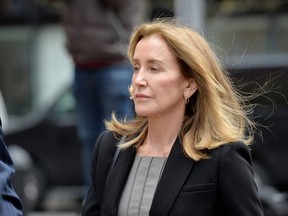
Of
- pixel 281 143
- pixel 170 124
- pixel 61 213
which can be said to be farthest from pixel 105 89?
pixel 61 213

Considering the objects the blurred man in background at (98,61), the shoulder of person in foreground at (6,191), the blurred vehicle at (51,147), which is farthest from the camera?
the blurred vehicle at (51,147)

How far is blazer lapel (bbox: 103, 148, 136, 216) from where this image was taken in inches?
138

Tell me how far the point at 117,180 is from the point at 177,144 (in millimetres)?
262

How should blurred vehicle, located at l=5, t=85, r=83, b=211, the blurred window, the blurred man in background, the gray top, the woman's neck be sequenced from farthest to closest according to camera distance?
the blurred window, blurred vehicle, located at l=5, t=85, r=83, b=211, the blurred man in background, the woman's neck, the gray top

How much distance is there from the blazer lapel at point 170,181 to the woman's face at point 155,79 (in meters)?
0.19

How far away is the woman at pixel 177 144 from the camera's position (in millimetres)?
3383

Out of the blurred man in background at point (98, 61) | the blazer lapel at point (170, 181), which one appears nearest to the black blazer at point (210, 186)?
the blazer lapel at point (170, 181)

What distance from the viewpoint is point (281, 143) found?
9.88 m

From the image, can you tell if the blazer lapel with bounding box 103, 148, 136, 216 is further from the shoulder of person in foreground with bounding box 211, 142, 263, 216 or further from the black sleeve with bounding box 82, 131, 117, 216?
the shoulder of person in foreground with bounding box 211, 142, 263, 216

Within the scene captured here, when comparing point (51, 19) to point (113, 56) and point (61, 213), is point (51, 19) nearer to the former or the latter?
point (61, 213)

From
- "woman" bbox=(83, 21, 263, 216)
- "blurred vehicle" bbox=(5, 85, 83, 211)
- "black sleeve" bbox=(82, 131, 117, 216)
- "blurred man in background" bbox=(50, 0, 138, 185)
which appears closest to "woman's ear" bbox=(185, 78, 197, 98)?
"woman" bbox=(83, 21, 263, 216)

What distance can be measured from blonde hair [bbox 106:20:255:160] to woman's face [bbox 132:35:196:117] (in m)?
0.03

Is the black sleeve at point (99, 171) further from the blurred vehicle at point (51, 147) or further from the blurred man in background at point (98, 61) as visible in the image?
the blurred vehicle at point (51, 147)

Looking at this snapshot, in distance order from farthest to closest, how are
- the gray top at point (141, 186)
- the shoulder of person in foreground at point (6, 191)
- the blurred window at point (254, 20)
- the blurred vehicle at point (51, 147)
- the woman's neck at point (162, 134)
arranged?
the blurred window at point (254, 20) < the blurred vehicle at point (51, 147) < the woman's neck at point (162, 134) < the gray top at point (141, 186) < the shoulder of person in foreground at point (6, 191)
